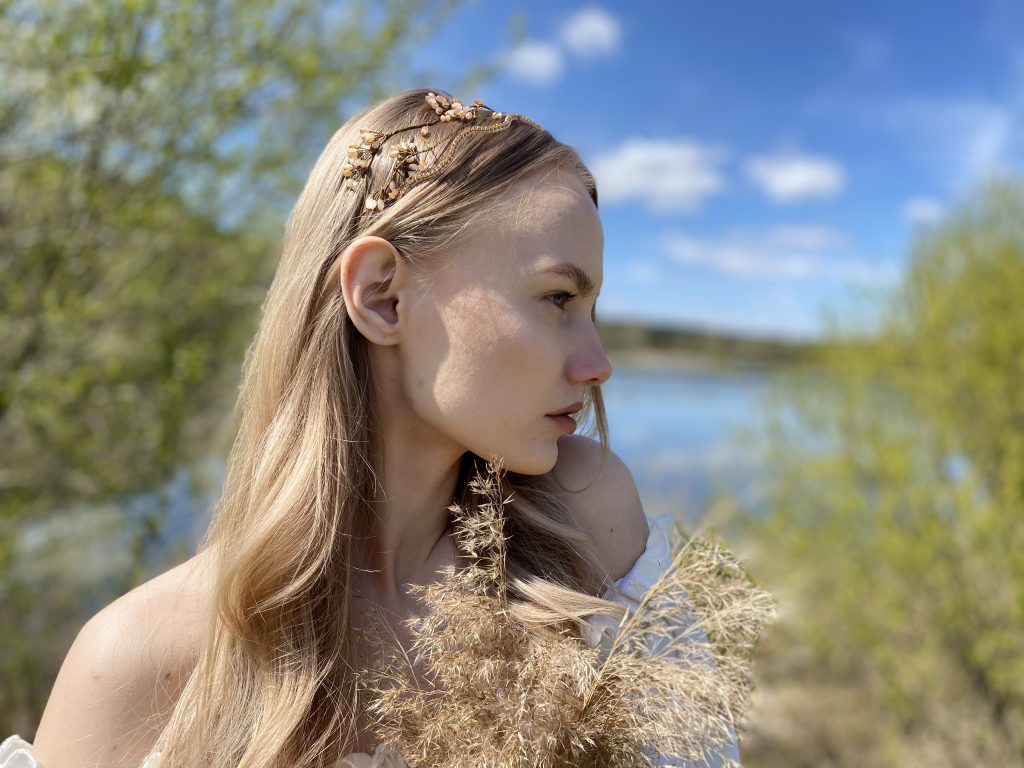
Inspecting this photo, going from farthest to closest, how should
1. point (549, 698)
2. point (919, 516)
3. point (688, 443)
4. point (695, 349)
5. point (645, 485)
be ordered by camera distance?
point (695, 349) < point (688, 443) < point (645, 485) < point (919, 516) < point (549, 698)

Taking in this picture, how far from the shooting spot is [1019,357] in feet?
15.2

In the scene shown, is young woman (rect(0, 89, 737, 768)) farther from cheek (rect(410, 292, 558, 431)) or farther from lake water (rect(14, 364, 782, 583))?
lake water (rect(14, 364, 782, 583))

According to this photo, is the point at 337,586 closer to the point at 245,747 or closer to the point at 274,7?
the point at 245,747

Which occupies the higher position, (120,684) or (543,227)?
(543,227)

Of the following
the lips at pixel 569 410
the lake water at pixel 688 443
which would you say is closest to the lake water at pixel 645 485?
the lake water at pixel 688 443

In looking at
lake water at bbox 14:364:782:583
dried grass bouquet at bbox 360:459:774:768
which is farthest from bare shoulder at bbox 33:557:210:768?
lake water at bbox 14:364:782:583

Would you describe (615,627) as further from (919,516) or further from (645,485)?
(645,485)

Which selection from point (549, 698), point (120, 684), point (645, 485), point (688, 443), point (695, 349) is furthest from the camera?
point (695, 349)

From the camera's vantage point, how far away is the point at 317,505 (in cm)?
134

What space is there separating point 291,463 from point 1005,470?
178 inches

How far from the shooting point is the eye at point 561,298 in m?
1.32

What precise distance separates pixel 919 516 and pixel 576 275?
438 cm

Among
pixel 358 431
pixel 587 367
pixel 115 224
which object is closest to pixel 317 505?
pixel 358 431

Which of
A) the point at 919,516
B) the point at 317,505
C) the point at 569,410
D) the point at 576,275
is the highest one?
the point at 919,516
